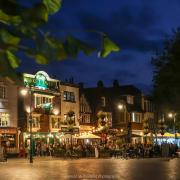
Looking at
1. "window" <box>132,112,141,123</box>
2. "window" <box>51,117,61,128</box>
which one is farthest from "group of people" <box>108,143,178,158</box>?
"window" <box>132,112,141,123</box>

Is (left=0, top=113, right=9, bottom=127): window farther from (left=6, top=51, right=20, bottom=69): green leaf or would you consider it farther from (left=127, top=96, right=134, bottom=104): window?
(left=6, top=51, right=20, bottom=69): green leaf

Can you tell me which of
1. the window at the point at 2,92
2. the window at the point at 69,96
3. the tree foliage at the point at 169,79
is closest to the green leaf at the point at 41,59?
the tree foliage at the point at 169,79

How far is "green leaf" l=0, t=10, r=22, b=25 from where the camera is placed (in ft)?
12.6

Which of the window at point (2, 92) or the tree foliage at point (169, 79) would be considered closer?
the tree foliage at point (169, 79)

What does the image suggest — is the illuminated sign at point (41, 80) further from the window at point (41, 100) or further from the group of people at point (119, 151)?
the group of people at point (119, 151)

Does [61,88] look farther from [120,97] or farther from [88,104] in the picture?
[120,97]

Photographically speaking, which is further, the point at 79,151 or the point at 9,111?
the point at 9,111

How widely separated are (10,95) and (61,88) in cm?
1346

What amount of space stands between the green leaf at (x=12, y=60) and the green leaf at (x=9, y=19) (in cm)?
22

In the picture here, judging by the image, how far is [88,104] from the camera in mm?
98500

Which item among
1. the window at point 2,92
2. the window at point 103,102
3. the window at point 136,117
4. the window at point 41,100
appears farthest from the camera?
the window at point 136,117

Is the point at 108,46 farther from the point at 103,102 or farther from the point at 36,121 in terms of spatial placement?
the point at 103,102

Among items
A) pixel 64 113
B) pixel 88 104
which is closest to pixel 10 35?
pixel 64 113

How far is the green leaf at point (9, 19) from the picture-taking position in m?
3.85
